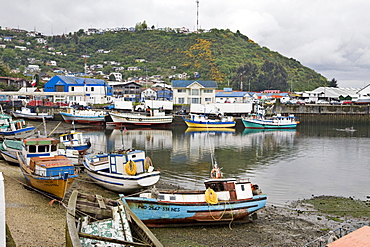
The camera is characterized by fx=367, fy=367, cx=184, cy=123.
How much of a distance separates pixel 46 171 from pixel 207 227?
7251 millimetres

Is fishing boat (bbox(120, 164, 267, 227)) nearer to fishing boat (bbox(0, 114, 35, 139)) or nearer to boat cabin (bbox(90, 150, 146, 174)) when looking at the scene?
boat cabin (bbox(90, 150, 146, 174))

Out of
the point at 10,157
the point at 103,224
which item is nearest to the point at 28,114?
the point at 10,157

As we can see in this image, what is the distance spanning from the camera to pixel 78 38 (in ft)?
578

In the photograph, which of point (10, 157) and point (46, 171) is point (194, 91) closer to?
point (10, 157)

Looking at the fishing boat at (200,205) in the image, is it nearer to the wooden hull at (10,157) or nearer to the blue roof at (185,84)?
the wooden hull at (10,157)

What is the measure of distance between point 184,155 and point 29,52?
462 feet

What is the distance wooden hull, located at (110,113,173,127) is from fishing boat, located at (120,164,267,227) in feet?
133

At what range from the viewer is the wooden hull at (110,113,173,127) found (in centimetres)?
5478

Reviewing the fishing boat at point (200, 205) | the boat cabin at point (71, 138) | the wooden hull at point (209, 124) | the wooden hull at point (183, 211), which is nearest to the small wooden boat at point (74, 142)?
the boat cabin at point (71, 138)

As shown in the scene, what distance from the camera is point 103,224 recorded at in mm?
10688

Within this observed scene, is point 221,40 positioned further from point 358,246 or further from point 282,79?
point 358,246

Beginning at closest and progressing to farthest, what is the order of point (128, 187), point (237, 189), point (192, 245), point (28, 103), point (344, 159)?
point (192, 245) → point (237, 189) → point (128, 187) → point (344, 159) → point (28, 103)

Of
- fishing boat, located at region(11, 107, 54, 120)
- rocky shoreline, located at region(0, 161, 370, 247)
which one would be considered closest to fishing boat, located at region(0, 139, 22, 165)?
rocky shoreline, located at region(0, 161, 370, 247)

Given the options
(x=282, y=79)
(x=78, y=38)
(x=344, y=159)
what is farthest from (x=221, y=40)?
(x=344, y=159)
